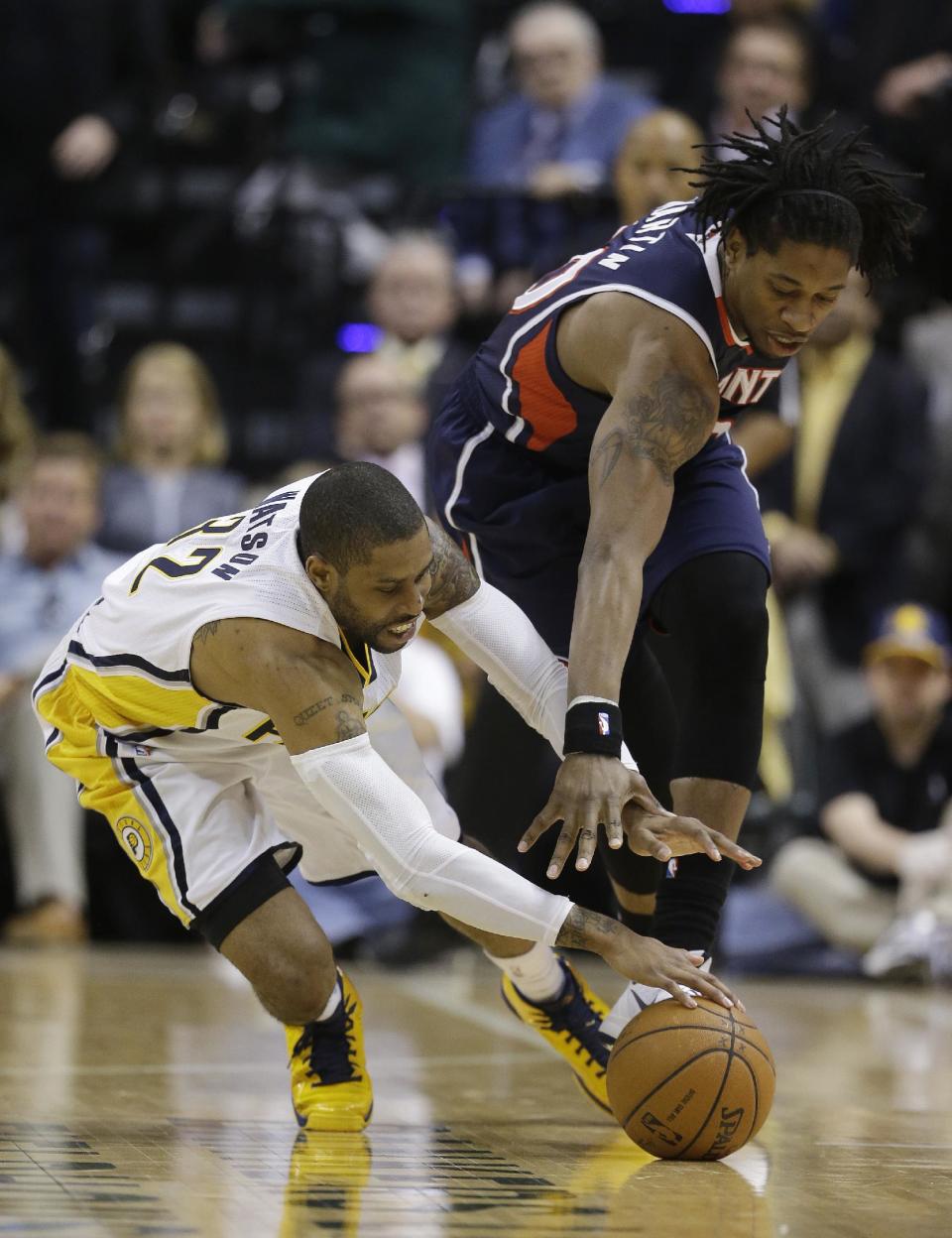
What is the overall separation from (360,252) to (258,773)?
5.73 m

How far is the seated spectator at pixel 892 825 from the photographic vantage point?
7.42 m

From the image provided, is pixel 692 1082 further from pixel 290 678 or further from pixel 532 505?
pixel 532 505

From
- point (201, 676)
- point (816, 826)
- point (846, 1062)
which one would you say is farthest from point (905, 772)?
point (201, 676)

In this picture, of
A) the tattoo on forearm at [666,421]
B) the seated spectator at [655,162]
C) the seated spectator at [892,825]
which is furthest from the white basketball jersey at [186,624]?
the seated spectator at [892,825]

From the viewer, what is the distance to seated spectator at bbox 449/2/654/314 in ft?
29.0

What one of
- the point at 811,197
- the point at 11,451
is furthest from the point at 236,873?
the point at 11,451

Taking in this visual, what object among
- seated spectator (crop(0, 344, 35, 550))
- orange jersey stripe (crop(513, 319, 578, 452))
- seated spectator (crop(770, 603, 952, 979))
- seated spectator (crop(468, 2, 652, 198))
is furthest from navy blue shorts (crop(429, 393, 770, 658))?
seated spectator (crop(468, 2, 652, 198))

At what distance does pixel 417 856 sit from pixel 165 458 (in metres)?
5.07

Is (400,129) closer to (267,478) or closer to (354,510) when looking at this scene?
(267,478)

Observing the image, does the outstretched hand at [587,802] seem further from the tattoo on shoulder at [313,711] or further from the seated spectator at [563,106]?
the seated spectator at [563,106]

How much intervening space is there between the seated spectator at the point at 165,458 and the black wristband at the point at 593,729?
4.68 metres

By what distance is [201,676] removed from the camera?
392 cm

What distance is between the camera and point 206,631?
3850 mm

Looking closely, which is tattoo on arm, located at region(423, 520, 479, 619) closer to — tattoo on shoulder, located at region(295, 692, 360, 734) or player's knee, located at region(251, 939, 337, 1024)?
tattoo on shoulder, located at region(295, 692, 360, 734)
